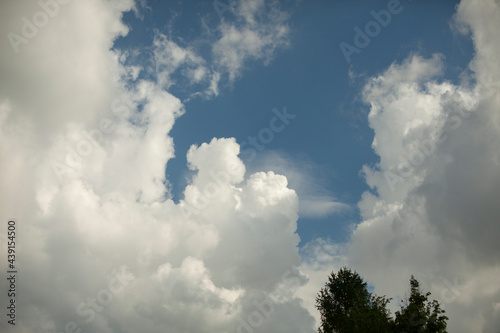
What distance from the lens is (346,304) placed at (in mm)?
45906

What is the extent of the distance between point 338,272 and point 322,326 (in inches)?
356

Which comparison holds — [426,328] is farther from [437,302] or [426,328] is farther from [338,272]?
[338,272]

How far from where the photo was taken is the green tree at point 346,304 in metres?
35.9

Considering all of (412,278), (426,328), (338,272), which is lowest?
(426,328)

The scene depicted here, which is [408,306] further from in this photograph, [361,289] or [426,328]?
[361,289]

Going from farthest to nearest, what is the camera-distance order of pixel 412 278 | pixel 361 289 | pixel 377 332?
pixel 361 289, pixel 412 278, pixel 377 332

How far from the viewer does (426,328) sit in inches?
1345

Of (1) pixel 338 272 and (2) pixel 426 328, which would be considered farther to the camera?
(1) pixel 338 272

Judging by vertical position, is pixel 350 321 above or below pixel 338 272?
below

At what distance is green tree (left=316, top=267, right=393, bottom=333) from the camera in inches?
1412

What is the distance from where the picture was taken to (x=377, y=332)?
32.9 metres

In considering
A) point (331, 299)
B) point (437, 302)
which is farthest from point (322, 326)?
point (437, 302)

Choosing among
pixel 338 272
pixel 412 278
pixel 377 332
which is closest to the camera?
pixel 377 332

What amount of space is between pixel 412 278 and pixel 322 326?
55.0 feet
